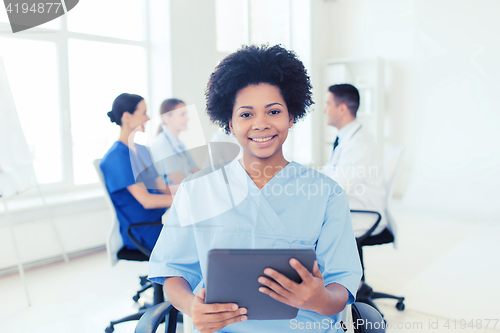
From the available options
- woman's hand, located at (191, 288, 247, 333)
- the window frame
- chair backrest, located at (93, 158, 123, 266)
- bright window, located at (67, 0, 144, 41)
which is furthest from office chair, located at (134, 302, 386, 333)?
bright window, located at (67, 0, 144, 41)

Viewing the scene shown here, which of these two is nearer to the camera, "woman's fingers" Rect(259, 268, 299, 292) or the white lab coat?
"woman's fingers" Rect(259, 268, 299, 292)

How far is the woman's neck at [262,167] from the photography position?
1.15 m

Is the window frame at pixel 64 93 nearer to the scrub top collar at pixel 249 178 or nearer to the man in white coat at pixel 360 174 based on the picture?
the man in white coat at pixel 360 174

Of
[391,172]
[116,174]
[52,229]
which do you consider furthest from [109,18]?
[391,172]

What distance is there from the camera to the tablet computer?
0.76 m

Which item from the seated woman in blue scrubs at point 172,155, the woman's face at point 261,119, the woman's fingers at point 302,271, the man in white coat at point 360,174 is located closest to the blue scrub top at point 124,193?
the seated woman in blue scrubs at point 172,155

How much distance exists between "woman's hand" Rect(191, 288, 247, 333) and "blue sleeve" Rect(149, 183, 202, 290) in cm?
22

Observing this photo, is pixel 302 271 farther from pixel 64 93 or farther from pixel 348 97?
pixel 64 93

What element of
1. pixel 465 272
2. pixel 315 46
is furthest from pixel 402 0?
pixel 465 272

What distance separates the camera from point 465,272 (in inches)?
113

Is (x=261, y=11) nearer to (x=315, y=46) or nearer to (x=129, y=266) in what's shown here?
(x=315, y=46)

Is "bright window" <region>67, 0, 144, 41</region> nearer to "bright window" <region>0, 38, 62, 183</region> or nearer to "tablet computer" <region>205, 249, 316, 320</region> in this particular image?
"bright window" <region>0, 38, 62, 183</region>

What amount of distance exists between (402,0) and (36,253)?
17.3 ft

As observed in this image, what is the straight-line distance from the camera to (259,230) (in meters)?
1.06
